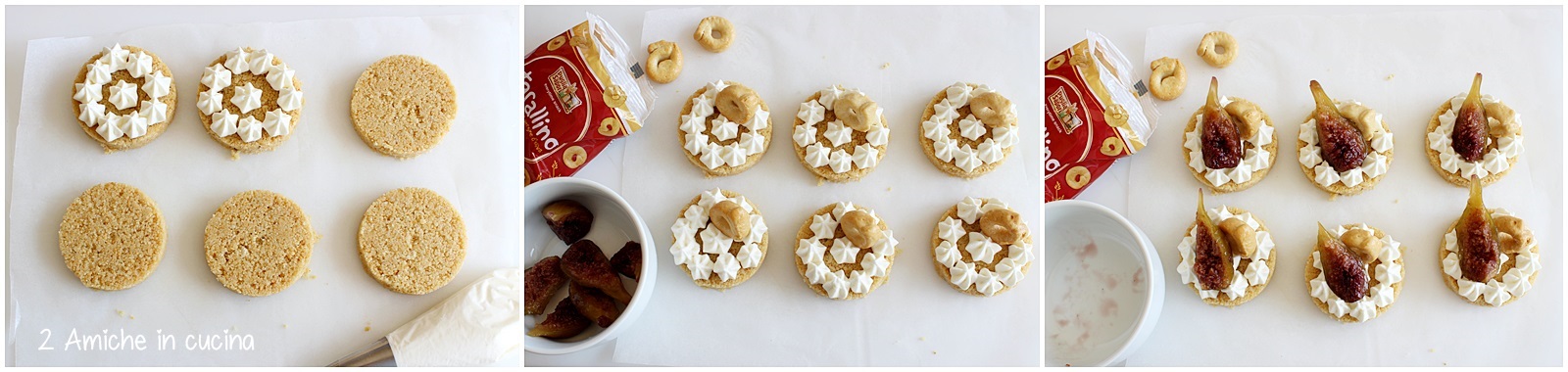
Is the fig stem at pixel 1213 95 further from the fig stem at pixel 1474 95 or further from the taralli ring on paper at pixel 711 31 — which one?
the taralli ring on paper at pixel 711 31

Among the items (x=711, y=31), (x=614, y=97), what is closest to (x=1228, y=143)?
(x=711, y=31)

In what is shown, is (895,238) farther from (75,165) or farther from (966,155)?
(75,165)

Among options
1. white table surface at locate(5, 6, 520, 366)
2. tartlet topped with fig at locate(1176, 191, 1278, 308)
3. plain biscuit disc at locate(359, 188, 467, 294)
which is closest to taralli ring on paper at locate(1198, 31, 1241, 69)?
tartlet topped with fig at locate(1176, 191, 1278, 308)

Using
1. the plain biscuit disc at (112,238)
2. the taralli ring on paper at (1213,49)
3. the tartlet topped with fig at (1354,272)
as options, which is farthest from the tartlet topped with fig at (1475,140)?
the plain biscuit disc at (112,238)

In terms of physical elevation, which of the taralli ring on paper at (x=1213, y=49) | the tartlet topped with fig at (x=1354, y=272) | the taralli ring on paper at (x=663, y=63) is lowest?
the tartlet topped with fig at (x=1354, y=272)

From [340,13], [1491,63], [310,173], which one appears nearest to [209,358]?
[310,173]

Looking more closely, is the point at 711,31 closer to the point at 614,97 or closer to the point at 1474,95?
the point at 614,97

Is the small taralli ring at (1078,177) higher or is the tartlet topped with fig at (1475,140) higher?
the tartlet topped with fig at (1475,140)
